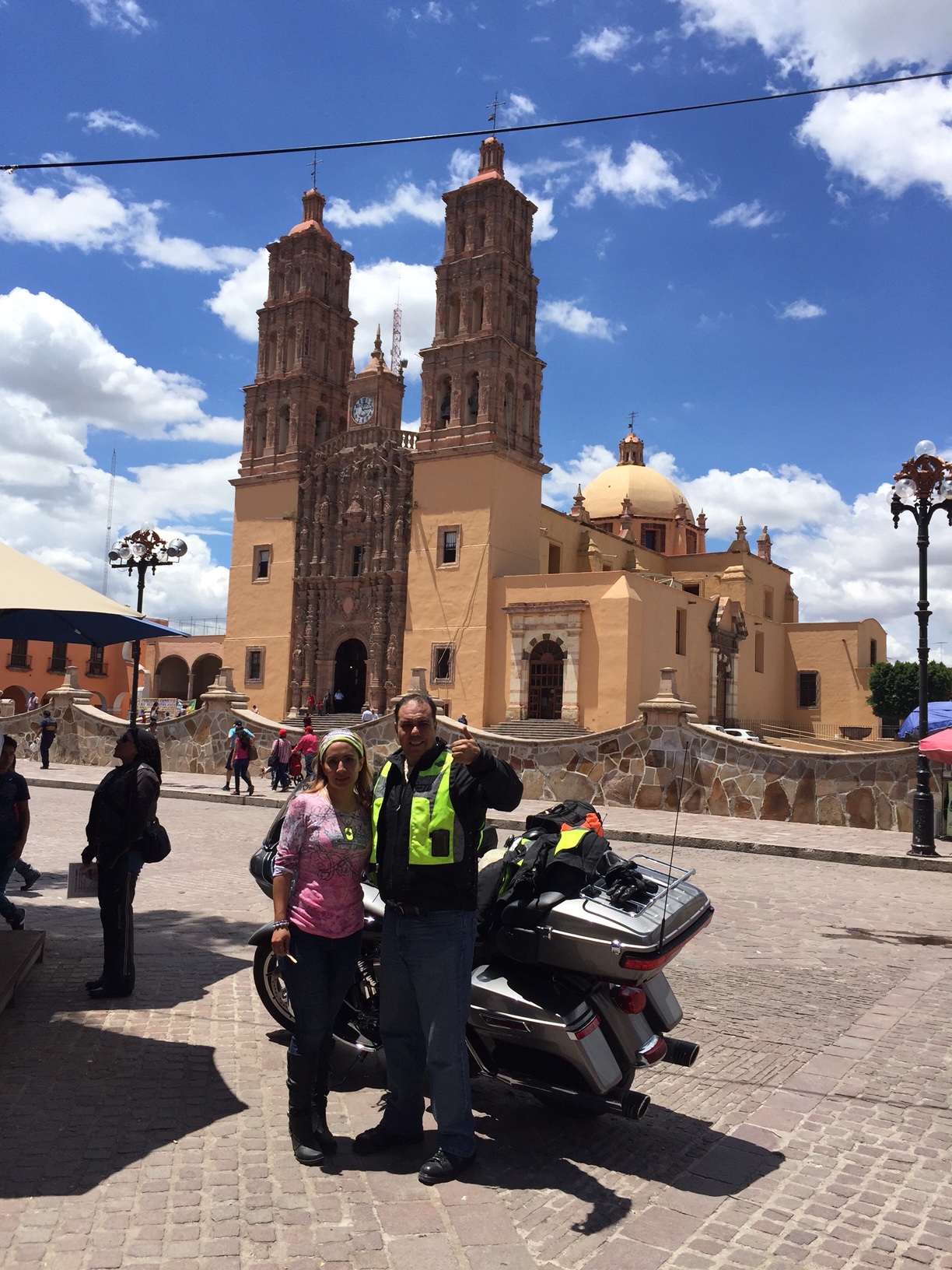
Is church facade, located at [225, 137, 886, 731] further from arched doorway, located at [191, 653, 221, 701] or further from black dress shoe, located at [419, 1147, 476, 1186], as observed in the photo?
black dress shoe, located at [419, 1147, 476, 1186]

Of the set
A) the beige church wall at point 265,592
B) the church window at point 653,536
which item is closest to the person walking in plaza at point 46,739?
the beige church wall at point 265,592

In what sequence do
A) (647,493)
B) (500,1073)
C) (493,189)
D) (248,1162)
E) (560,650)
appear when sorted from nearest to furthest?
(248,1162)
(500,1073)
(560,650)
(493,189)
(647,493)

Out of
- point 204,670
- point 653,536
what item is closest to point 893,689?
point 653,536

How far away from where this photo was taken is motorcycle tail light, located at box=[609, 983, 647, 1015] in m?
4.09

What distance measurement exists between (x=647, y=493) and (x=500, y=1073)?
47.3 m

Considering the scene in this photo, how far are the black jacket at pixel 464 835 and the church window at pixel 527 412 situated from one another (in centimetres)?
3283

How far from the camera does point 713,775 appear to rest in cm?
1775

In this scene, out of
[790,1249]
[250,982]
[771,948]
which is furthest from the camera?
[771,948]

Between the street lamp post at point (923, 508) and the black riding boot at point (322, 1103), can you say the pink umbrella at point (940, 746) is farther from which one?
the black riding boot at point (322, 1103)

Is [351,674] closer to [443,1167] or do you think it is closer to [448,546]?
[448,546]

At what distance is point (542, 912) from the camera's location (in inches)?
163

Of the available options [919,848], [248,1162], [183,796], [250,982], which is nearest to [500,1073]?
[248,1162]

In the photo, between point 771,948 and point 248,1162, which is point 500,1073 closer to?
point 248,1162

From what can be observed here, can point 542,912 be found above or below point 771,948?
above
